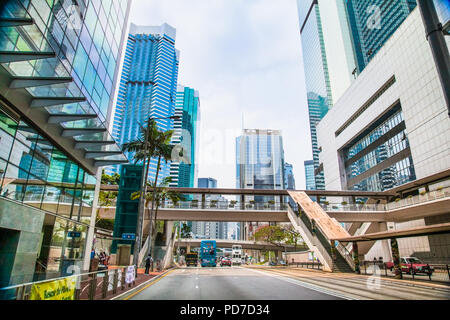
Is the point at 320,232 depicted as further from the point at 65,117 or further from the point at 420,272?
the point at 65,117

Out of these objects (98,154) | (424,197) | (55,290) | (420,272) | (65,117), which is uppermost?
(65,117)

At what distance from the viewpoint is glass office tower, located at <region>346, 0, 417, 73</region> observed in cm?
8525

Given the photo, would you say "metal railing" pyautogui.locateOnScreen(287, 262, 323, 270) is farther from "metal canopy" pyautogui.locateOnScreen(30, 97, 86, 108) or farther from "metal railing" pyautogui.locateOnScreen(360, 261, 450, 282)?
"metal canopy" pyautogui.locateOnScreen(30, 97, 86, 108)

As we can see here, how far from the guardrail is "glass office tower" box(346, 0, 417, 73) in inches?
4030

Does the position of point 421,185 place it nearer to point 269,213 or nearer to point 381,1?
point 269,213

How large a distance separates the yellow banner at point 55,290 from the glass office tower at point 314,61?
14165 centimetres

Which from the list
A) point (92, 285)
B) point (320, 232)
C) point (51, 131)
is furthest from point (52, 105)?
point (320, 232)

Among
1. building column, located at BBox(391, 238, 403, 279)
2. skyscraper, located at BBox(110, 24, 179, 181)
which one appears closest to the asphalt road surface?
building column, located at BBox(391, 238, 403, 279)

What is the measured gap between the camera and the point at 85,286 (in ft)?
29.1

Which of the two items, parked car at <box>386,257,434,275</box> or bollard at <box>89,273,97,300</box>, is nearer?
bollard at <box>89,273,97,300</box>

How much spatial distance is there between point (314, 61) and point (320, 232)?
495 ft

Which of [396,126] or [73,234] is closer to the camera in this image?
[73,234]
